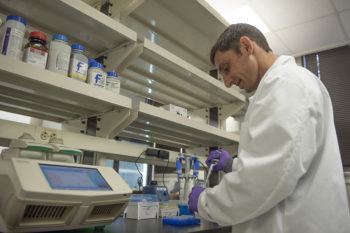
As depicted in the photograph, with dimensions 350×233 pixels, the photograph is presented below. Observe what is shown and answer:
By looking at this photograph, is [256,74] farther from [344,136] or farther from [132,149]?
[344,136]

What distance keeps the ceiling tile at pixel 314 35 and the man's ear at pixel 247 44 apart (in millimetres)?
2010

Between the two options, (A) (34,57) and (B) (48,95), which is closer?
(A) (34,57)

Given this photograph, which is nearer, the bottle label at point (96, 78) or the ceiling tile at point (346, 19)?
the bottle label at point (96, 78)

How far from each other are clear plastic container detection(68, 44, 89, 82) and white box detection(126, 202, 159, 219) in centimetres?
58

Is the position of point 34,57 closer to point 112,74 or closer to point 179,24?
point 112,74

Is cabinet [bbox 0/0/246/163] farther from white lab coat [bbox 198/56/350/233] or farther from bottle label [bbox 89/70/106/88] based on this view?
white lab coat [bbox 198/56/350/233]

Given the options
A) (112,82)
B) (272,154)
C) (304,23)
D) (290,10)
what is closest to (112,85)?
(112,82)

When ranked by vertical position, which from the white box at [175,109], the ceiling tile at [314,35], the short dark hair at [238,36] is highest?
the ceiling tile at [314,35]

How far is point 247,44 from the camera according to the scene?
3.51 feet

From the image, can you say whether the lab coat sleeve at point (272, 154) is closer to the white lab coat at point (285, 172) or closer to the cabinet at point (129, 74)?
the white lab coat at point (285, 172)

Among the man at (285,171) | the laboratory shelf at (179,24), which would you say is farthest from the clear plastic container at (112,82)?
the man at (285,171)

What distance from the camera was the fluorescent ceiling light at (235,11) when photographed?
2498mm

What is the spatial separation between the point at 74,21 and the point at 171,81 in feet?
2.53

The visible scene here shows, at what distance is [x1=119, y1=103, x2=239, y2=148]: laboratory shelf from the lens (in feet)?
4.62
